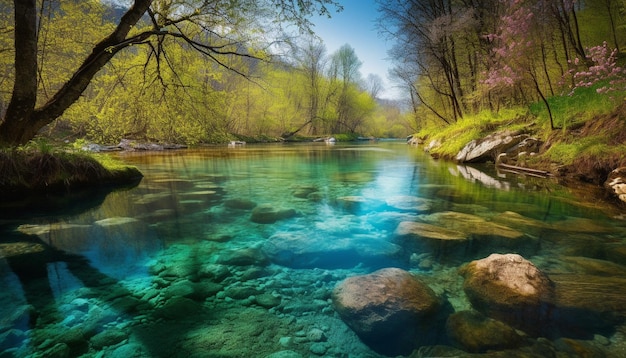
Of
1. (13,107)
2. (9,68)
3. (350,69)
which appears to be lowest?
(13,107)

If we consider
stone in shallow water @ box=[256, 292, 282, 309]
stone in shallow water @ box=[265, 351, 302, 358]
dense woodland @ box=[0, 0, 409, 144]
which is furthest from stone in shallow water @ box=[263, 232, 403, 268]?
dense woodland @ box=[0, 0, 409, 144]

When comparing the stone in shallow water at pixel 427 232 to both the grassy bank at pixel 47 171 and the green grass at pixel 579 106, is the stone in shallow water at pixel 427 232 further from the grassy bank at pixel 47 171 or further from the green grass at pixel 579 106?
the grassy bank at pixel 47 171

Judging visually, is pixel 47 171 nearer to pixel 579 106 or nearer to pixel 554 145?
pixel 554 145

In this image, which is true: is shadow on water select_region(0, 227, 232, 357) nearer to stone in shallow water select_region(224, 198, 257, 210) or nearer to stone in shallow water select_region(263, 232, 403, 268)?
stone in shallow water select_region(263, 232, 403, 268)

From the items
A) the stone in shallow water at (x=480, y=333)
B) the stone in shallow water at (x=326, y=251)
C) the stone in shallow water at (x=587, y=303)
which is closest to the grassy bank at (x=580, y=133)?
the stone in shallow water at (x=587, y=303)

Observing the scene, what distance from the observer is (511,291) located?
222 cm

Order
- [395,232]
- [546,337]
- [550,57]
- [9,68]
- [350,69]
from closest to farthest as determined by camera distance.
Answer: [546,337]
[395,232]
[9,68]
[550,57]
[350,69]

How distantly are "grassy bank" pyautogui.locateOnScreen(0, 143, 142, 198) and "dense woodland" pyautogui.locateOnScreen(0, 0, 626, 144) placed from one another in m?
0.53

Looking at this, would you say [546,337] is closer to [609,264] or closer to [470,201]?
[609,264]

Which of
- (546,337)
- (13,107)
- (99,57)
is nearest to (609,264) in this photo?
(546,337)

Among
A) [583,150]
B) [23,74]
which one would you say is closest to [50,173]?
[23,74]

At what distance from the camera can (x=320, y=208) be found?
5.41 m

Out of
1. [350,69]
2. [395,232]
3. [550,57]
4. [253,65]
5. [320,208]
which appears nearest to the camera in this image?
[395,232]

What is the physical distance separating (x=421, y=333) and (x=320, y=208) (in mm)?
3579
